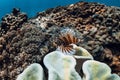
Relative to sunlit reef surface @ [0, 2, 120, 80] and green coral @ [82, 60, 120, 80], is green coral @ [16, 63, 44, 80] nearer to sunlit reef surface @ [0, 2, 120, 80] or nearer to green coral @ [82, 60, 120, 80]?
green coral @ [82, 60, 120, 80]

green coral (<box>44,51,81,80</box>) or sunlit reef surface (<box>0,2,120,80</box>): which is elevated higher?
sunlit reef surface (<box>0,2,120,80</box>)

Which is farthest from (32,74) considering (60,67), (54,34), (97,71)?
(54,34)

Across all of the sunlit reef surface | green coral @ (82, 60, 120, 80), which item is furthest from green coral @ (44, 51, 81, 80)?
the sunlit reef surface

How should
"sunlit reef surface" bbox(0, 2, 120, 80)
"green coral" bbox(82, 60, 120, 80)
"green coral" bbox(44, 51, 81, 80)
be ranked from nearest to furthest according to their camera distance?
"green coral" bbox(44, 51, 81, 80) → "green coral" bbox(82, 60, 120, 80) → "sunlit reef surface" bbox(0, 2, 120, 80)

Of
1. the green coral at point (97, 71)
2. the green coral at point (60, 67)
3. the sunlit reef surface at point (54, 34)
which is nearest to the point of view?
the green coral at point (60, 67)

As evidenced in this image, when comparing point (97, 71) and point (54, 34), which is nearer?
point (97, 71)

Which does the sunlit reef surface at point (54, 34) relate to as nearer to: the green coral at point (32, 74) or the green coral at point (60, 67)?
the green coral at point (60, 67)

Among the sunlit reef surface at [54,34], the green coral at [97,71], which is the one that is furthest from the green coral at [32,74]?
the sunlit reef surface at [54,34]

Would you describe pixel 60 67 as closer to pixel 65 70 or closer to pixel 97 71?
pixel 65 70

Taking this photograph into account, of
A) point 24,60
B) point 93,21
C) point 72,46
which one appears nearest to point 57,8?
point 93,21
